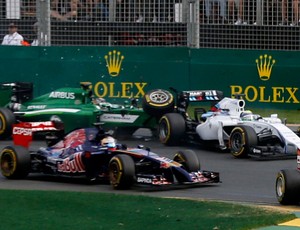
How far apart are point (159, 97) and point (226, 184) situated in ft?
17.6

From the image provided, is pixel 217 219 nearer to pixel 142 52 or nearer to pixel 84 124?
pixel 84 124

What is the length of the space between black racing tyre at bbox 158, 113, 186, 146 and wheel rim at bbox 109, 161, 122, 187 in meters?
5.15

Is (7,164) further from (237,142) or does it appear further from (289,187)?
(289,187)

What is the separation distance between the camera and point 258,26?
24.9 m

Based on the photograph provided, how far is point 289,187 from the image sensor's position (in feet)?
40.1

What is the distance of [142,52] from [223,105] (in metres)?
5.86

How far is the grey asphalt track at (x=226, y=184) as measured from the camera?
13664 millimetres

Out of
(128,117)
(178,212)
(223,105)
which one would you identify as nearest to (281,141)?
(223,105)

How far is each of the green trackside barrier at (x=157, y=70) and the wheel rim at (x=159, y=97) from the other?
13.9ft

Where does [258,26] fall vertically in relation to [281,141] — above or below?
above

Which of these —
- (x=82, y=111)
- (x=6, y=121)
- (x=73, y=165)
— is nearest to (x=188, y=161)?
(x=73, y=165)

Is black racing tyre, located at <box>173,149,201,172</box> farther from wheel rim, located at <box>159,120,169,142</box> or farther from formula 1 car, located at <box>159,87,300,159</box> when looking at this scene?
wheel rim, located at <box>159,120,169,142</box>

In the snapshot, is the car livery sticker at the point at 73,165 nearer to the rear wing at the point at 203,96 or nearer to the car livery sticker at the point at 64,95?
the car livery sticker at the point at 64,95

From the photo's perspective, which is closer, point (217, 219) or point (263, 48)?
point (217, 219)
